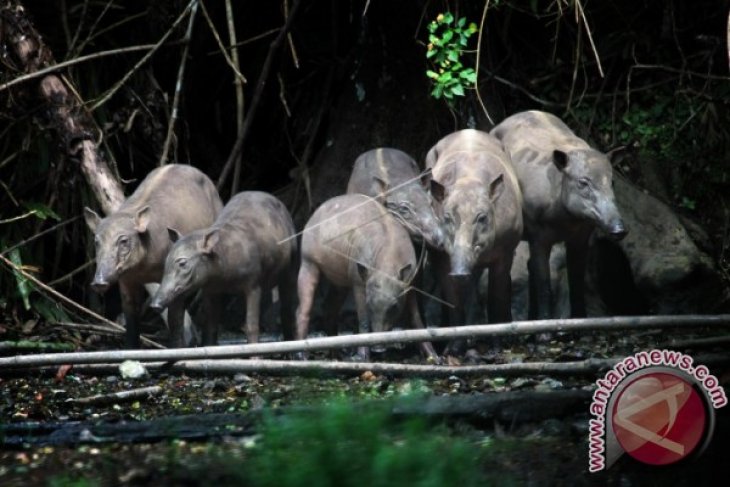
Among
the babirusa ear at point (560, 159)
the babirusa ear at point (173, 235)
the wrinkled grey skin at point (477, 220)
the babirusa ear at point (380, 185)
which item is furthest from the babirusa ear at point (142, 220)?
the babirusa ear at point (560, 159)

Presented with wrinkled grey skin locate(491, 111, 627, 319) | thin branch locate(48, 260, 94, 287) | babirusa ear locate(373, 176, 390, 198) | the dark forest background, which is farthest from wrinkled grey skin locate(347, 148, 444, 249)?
thin branch locate(48, 260, 94, 287)

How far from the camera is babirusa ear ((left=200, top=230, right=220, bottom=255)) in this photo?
8.68m

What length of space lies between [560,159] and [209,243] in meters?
2.59

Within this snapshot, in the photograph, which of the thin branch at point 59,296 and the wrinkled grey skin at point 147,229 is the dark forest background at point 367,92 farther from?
the wrinkled grey skin at point 147,229

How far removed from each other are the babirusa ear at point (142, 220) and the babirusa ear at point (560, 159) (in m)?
2.95

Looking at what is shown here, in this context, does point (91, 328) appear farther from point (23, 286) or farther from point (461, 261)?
point (461, 261)

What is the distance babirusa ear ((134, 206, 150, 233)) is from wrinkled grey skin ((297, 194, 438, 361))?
3.69 ft

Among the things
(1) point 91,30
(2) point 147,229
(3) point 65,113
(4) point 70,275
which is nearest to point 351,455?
(2) point 147,229

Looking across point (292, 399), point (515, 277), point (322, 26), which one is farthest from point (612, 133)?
point (292, 399)

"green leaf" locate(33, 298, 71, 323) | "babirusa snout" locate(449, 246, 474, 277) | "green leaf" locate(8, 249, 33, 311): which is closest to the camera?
"babirusa snout" locate(449, 246, 474, 277)

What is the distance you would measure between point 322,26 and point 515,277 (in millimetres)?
3223

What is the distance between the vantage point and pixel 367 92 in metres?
11.2

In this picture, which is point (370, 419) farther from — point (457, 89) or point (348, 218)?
point (457, 89)

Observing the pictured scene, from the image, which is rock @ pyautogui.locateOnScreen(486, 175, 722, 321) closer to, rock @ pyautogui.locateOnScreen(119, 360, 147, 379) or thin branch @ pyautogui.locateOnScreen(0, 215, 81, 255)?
rock @ pyautogui.locateOnScreen(119, 360, 147, 379)
